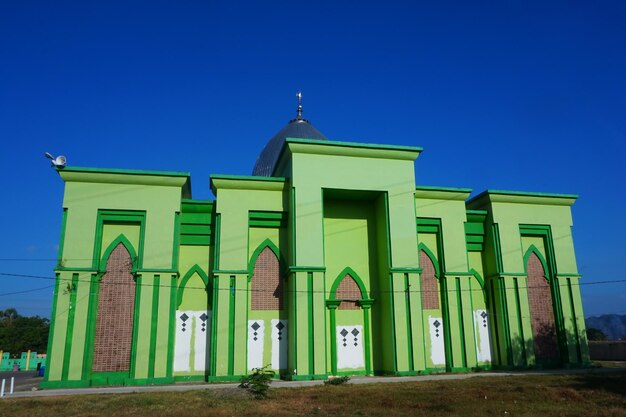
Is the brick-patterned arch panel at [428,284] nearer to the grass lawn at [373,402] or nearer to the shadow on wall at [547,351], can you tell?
the shadow on wall at [547,351]

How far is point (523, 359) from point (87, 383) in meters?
18.0

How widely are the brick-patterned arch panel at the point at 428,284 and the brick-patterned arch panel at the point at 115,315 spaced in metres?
12.2

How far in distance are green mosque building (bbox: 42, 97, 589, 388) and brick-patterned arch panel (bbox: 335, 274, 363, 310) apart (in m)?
0.06

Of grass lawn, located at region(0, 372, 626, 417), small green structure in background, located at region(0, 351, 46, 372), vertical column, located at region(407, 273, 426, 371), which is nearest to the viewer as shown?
grass lawn, located at region(0, 372, 626, 417)

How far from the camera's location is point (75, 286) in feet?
61.2

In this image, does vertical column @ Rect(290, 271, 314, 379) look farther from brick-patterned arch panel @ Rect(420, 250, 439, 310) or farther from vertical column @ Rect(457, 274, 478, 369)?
vertical column @ Rect(457, 274, 478, 369)

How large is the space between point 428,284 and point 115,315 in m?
13.1

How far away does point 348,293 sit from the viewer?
2130 cm

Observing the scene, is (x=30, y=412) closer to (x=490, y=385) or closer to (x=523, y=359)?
(x=490, y=385)

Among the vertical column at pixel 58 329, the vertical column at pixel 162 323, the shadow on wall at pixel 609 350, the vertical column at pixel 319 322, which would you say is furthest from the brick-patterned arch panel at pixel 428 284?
the shadow on wall at pixel 609 350

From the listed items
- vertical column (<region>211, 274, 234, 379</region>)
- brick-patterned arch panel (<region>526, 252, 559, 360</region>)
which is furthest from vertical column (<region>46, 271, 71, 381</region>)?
brick-patterned arch panel (<region>526, 252, 559, 360</region>)

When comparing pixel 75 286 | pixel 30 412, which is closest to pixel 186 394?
pixel 30 412

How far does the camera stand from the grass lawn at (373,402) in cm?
1146

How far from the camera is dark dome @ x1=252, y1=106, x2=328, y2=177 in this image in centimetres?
3237
